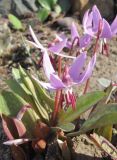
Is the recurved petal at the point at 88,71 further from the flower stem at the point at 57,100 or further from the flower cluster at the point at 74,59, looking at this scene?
the flower stem at the point at 57,100

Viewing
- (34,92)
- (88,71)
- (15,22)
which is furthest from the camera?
(15,22)

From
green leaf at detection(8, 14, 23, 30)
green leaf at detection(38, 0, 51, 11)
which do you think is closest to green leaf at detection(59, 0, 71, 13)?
green leaf at detection(38, 0, 51, 11)

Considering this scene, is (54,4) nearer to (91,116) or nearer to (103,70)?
(103,70)

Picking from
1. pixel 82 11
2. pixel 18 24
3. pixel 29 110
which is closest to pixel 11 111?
pixel 29 110

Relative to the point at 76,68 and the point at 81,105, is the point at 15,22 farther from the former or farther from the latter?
the point at 76,68

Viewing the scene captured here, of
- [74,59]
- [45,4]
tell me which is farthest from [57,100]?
[45,4]

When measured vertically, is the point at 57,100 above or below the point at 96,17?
below
